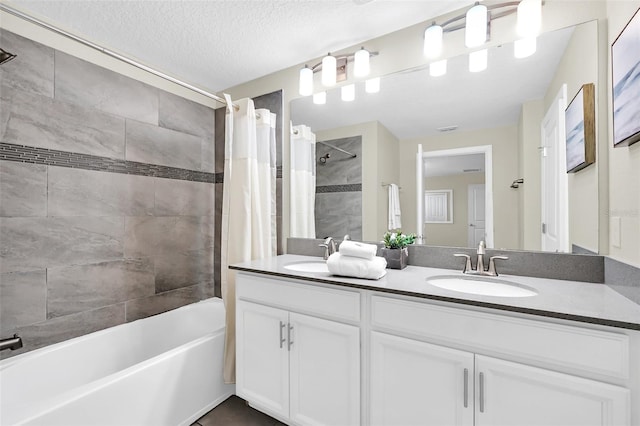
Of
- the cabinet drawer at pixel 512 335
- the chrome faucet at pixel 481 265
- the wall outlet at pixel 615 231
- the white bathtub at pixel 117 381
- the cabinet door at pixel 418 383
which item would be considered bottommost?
the white bathtub at pixel 117 381

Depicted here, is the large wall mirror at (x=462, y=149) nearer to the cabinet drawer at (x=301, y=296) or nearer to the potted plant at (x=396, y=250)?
the potted plant at (x=396, y=250)

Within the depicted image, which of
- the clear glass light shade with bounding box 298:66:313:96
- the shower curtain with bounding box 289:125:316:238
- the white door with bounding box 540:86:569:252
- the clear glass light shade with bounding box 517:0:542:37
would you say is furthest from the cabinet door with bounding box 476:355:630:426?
the clear glass light shade with bounding box 298:66:313:96

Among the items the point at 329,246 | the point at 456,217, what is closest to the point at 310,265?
the point at 329,246

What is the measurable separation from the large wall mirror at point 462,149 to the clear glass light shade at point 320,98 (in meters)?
0.03

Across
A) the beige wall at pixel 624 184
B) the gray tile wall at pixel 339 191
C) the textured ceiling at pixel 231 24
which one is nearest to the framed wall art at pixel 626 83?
the beige wall at pixel 624 184

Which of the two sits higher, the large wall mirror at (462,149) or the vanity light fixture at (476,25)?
the vanity light fixture at (476,25)

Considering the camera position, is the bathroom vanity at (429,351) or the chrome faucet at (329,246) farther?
the chrome faucet at (329,246)

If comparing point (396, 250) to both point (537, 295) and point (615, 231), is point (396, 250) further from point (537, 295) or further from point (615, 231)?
point (615, 231)

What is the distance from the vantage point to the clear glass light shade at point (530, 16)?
138cm

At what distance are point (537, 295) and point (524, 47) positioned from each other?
120 cm

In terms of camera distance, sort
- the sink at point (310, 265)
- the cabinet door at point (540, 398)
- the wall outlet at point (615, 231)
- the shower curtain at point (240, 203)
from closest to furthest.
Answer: the cabinet door at point (540, 398) < the wall outlet at point (615, 231) < the sink at point (310, 265) < the shower curtain at point (240, 203)

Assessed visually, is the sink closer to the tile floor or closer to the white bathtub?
the white bathtub

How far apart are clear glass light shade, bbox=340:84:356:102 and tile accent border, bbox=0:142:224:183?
56.6 inches

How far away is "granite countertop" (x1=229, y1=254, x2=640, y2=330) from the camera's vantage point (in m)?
0.88
